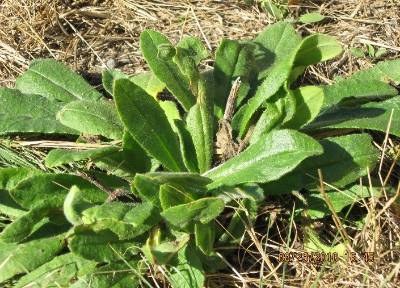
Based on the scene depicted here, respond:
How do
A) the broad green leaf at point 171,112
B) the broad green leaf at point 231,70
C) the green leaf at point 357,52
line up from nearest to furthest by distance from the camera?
the broad green leaf at point 171,112 → the broad green leaf at point 231,70 → the green leaf at point 357,52

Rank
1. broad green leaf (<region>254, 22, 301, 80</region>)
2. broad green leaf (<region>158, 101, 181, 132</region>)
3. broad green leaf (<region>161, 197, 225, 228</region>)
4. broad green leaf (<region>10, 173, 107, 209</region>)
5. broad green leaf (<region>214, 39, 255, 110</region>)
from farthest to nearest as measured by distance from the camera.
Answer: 1. broad green leaf (<region>254, 22, 301, 80</region>)
2. broad green leaf (<region>214, 39, 255, 110</region>)
3. broad green leaf (<region>158, 101, 181, 132</region>)
4. broad green leaf (<region>10, 173, 107, 209</region>)
5. broad green leaf (<region>161, 197, 225, 228</region>)

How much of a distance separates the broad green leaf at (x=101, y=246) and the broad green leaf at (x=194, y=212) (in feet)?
0.72

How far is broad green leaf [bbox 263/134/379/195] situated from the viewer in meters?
2.11

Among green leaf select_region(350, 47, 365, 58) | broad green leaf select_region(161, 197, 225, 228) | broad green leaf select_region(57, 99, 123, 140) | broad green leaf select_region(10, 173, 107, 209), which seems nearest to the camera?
broad green leaf select_region(161, 197, 225, 228)

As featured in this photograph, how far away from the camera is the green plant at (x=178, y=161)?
193cm

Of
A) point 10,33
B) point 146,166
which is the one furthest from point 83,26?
point 146,166

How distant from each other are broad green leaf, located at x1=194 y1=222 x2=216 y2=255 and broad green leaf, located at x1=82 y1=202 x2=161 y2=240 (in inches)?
5.8

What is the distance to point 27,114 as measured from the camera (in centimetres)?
241

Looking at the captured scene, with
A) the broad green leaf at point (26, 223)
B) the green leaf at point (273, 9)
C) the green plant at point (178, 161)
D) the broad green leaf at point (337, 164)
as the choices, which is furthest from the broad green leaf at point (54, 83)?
the green leaf at point (273, 9)

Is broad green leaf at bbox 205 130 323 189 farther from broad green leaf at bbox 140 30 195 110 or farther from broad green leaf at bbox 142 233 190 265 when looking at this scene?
broad green leaf at bbox 140 30 195 110

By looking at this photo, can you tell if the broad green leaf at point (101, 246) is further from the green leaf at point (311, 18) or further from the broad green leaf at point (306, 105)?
the green leaf at point (311, 18)

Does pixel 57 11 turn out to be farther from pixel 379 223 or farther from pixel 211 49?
pixel 379 223

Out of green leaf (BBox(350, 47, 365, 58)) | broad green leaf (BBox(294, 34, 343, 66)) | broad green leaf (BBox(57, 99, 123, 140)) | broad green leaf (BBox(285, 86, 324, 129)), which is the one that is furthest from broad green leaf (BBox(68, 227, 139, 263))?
green leaf (BBox(350, 47, 365, 58))

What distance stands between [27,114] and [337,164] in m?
1.14
